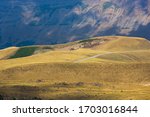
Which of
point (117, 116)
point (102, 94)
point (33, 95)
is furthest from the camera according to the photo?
point (33, 95)

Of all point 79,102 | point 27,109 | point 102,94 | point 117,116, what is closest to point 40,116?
point 27,109

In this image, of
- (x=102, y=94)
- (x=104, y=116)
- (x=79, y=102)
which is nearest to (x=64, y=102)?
(x=79, y=102)

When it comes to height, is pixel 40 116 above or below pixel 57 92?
below

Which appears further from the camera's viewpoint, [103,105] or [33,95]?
[33,95]

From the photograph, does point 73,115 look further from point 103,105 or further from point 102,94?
point 102,94

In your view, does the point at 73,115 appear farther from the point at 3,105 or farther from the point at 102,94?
the point at 102,94

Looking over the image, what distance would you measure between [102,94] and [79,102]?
125 metres

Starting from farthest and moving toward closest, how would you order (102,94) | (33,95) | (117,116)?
(33,95) < (102,94) < (117,116)

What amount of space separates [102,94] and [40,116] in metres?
127

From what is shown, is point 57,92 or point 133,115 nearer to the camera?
point 133,115

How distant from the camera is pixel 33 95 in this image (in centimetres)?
17088

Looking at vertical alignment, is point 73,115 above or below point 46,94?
below

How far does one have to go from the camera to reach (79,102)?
35.2 m

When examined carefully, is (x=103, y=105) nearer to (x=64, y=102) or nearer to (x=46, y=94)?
(x=64, y=102)
